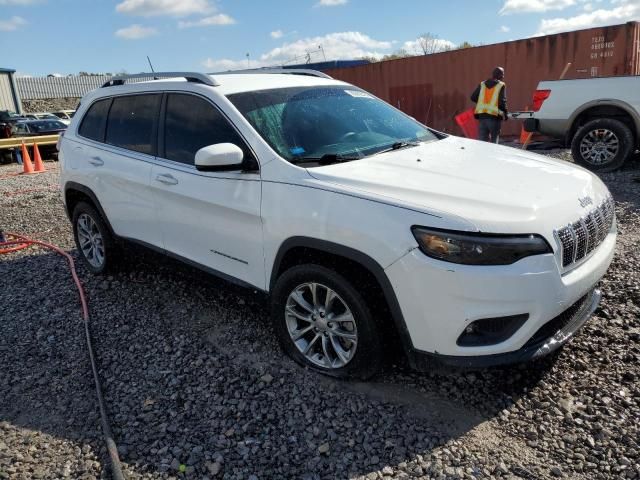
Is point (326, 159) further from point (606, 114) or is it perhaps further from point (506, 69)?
point (506, 69)

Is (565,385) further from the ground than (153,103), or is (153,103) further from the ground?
(153,103)

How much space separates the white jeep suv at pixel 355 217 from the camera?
2471 mm

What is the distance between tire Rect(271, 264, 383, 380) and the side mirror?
0.73 meters

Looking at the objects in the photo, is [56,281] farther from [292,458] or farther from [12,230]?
[292,458]

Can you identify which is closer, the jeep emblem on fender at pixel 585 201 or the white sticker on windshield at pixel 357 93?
the jeep emblem on fender at pixel 585 201

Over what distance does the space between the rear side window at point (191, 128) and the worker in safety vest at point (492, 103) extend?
7543mm

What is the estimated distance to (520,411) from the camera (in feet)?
9.22

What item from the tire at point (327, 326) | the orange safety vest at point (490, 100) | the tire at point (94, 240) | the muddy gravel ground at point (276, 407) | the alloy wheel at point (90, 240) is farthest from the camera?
the orange safety vest at point (490, 100)

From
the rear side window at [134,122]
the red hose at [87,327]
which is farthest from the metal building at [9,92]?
the rear side window at [134,122]

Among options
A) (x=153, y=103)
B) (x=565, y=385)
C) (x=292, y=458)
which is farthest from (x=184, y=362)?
(x=565, y=385)

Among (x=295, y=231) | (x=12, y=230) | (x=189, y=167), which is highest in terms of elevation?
(x=189, y=167)

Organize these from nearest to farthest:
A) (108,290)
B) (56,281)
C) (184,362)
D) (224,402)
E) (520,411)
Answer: (520,411), (224,402), (184,362), (108,290), (56,281)

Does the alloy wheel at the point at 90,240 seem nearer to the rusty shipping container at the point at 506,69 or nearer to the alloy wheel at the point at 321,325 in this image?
the alloy wheel at the point at 321,325

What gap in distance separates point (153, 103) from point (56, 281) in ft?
7.15
